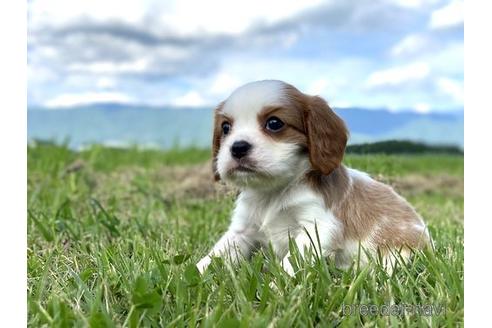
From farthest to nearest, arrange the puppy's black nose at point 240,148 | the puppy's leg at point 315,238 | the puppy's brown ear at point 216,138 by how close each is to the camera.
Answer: the puppy's brown ear at point 216,138, the puppy's leg at point 315,238, the puppy's black nose at point 240,148

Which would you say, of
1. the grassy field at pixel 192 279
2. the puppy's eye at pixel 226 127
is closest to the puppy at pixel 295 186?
the puppy's eye at pixel 226 127

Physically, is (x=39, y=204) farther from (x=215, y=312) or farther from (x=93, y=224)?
(x=215, y=312)

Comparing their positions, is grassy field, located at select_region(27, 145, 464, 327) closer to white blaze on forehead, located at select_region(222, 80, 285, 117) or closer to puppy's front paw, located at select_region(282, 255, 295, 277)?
puppy's front paw, located at select_region(282, 255, 295, 277)

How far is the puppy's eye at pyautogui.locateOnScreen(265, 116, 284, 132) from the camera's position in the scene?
308 centimetres

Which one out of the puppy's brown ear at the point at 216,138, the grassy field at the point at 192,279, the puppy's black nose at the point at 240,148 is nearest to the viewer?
the grassy field at the point at 192,279

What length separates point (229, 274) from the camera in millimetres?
2977

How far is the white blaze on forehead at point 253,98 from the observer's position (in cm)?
308

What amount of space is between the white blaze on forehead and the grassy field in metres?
0.69

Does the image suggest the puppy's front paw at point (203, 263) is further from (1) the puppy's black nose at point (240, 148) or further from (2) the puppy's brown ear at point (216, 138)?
(1) the puppy's black nose at point (240, 148)

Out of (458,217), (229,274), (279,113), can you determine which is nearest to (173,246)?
(229,274)

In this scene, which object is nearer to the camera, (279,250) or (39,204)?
(279,250)

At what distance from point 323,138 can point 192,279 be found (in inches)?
35.4

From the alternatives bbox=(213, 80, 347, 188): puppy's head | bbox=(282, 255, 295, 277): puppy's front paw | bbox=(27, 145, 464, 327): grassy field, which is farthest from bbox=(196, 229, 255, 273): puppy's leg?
bbox=(213, 80, 347, 188): puppy's head
